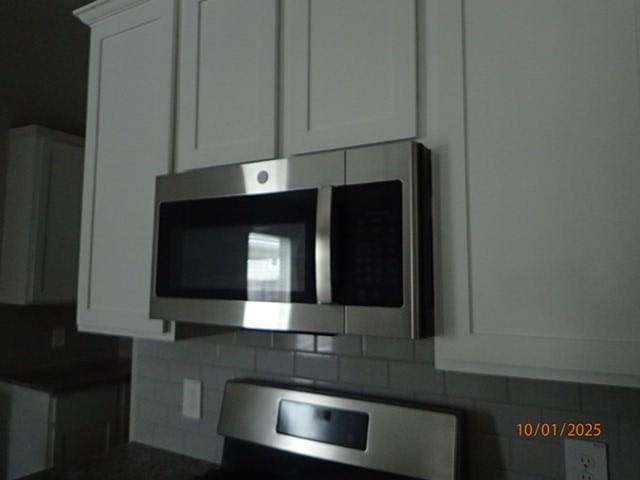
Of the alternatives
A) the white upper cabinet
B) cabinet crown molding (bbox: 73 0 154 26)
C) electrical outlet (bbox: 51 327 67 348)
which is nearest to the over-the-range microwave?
cabinet crown molding (bbox: 73 0 154 26)

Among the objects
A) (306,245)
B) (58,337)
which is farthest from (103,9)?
(58,337)

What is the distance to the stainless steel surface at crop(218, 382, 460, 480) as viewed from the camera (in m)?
1.10

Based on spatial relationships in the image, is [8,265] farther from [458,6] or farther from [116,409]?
[458,6]

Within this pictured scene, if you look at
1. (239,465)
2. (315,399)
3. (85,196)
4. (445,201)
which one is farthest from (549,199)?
(85,196)

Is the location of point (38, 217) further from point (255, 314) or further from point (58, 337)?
point (255, 314)

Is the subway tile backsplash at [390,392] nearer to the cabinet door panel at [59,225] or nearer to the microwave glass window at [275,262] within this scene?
the microwave glass window at [275,262]

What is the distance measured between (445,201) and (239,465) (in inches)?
40.5

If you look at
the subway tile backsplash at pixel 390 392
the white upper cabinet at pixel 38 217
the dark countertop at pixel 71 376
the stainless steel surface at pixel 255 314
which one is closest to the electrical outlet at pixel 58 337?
the dark countertop at pixel 71 376

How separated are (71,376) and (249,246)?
210 cm

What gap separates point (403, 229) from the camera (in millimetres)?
875

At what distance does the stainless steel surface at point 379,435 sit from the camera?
43.2 inches

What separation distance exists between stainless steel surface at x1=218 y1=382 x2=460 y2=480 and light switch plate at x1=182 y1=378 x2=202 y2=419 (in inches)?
7.3

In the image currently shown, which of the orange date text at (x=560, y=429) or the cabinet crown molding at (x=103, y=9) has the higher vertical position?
the cabinet crown molding at (x=103, y=9)

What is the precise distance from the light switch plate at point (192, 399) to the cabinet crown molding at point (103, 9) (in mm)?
1248
